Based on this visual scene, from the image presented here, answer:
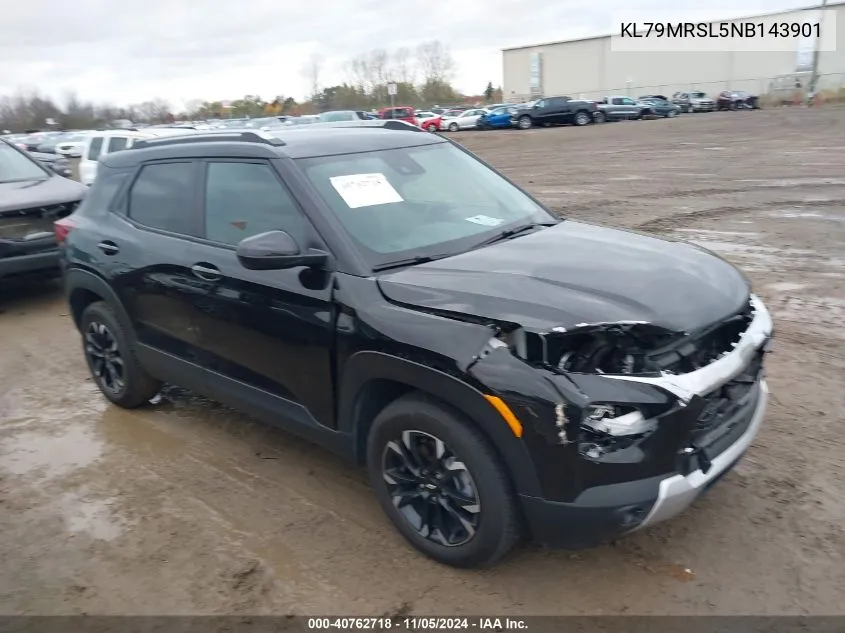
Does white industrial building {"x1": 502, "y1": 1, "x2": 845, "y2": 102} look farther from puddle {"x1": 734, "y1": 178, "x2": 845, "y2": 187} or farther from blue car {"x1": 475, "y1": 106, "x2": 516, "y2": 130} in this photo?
puddle {"x1": 734, "y1": 178, "x2": 845, "y2": 187}

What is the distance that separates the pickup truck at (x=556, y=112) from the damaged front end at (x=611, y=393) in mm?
35640

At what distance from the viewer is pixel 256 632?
9.93 feet

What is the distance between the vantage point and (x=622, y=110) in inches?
1544

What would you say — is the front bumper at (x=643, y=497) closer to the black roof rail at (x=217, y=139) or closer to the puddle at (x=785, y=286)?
the black roof rail at (x=217, y=139)

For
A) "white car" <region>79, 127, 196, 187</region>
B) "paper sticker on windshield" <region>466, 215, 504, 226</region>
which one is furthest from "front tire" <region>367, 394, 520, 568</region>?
"white car" <region>79, 127, 196, 187</region>

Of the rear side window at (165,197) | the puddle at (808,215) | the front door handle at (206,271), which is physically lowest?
the puddle at (808,215)

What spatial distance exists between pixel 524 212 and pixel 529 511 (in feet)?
6.57

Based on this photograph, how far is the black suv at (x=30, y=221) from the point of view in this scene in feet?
25.0

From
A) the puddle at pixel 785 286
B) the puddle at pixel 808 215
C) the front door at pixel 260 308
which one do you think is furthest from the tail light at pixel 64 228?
the puddle at pixel 808 215

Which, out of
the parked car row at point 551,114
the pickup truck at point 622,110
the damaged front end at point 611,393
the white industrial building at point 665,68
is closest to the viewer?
the damaged front end at point 611,393

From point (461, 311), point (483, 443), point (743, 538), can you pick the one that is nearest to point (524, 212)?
point (461, 311)

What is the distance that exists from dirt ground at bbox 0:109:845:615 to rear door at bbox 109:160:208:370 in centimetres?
70

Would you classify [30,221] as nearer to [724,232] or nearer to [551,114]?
[724,232]

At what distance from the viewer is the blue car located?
126 ft
